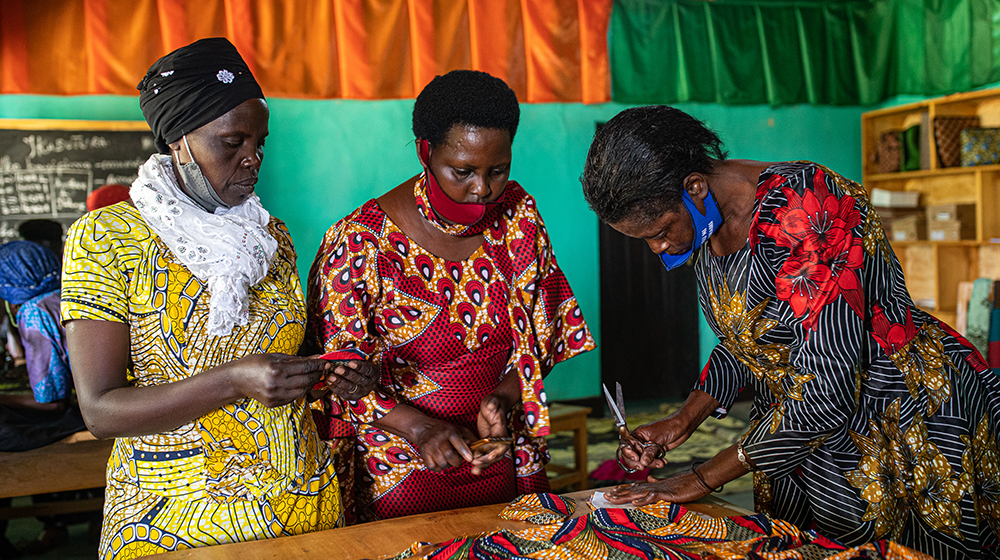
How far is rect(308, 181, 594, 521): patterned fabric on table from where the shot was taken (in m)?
1.88

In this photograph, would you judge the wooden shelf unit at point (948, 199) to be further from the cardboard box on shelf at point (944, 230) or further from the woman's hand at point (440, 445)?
the woman's hand at point (440, 445)

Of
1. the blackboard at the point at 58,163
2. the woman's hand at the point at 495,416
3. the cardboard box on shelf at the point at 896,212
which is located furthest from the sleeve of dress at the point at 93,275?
the cardboard box on shelf at the point at 896,212

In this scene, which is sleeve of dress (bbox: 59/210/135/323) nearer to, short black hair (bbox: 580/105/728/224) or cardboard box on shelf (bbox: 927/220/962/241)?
short black hair (bbox: 580/105/728/224)

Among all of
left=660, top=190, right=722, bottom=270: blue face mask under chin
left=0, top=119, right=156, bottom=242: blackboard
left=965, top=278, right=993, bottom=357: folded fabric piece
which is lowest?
left=965, top=278, right=993, bottom=357: folded fabric piece

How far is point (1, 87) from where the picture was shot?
4480mm

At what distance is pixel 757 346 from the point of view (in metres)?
1.54

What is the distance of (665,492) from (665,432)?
17 cm

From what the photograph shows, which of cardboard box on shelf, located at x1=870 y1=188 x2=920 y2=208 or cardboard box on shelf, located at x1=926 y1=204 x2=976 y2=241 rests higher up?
cardboard box on shelf, located at x1=870 y1=188 x2=920 y2=208

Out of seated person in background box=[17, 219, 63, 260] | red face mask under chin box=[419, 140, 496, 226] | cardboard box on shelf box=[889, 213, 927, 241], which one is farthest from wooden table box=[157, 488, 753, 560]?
cardboard box on shelf box=[889, 213, 927, 241]

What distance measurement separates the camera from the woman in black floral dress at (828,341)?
140cm

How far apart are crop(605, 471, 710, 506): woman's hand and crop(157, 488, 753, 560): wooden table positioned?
7 centimetres

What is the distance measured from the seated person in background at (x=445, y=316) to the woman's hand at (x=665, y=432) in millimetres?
291

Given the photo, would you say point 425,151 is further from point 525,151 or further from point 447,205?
point 525,151

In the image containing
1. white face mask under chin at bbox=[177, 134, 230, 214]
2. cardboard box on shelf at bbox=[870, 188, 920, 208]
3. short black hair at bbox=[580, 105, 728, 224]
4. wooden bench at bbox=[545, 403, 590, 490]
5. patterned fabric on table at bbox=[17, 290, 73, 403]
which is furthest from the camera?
cardboard box on shelf at bbox=[870, 188, 920, 208]
